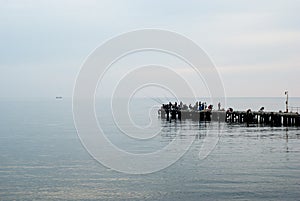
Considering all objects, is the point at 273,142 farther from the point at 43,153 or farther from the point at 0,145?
the point at 0,145

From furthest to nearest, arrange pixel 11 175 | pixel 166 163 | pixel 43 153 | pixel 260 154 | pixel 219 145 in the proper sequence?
pixel 219 145 < pixel 43 153 < pixel 260 154 < pixel 166 163 < pixel 11 175

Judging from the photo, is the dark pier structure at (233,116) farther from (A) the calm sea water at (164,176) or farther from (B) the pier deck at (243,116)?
(A) the calm sea water at (164,176)

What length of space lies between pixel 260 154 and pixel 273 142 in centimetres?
978

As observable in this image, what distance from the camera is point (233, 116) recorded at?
297ft

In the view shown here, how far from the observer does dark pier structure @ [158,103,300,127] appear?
77.4 metres

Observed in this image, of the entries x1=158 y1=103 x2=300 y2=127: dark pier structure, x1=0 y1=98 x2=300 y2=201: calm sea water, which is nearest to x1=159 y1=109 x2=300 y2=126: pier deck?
x1=158 y1=103 x2=300 y2=127: dark pier structure

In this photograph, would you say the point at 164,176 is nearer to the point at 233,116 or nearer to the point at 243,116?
the point at 243,116

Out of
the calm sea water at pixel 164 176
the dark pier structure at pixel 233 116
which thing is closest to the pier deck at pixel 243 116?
the dark pier structure at pixel 233 116

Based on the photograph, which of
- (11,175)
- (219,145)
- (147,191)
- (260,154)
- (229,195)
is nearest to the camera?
(229,195)

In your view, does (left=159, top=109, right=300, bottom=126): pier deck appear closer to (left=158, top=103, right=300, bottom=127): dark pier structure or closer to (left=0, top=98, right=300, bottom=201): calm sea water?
(left=158, top=103, right=300, bottom=127): dark pier structure

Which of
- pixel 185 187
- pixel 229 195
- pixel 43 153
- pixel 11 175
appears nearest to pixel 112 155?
pixel 43 153

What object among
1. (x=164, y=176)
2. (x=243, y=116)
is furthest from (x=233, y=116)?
(x=164, y=176)

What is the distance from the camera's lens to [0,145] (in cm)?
5541

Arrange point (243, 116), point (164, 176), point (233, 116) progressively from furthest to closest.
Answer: point (233, 116) → point (243, 116) → point (164, 176)
